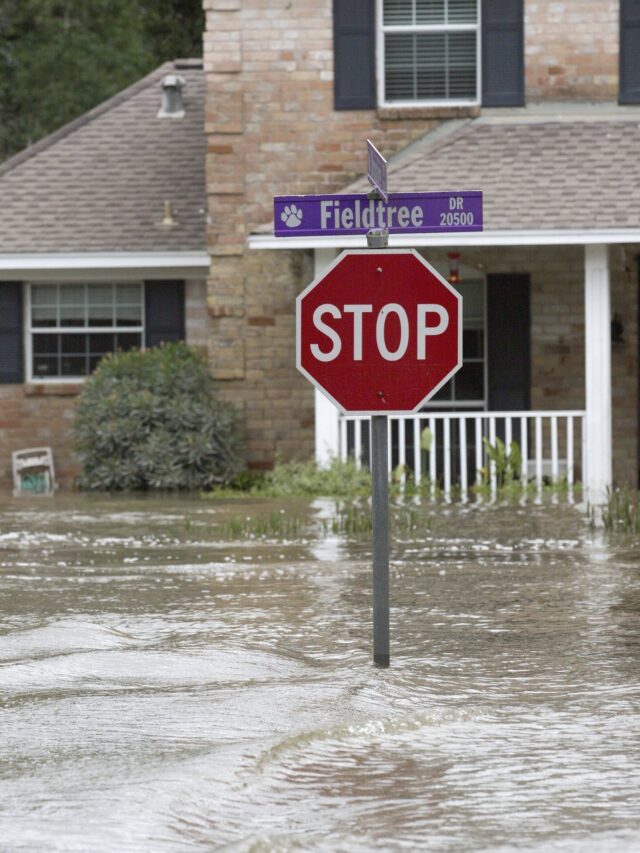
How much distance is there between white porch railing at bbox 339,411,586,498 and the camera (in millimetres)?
17031

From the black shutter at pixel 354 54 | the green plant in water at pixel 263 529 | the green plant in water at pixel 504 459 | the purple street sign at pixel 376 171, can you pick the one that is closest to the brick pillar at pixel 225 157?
the black shutter at pixel 354 54

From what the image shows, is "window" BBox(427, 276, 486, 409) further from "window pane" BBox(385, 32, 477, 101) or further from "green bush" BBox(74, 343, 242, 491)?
"green bush" BBox(74, 343, 242, 491)

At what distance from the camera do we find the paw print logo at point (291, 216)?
7586mm

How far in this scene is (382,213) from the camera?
7.54m

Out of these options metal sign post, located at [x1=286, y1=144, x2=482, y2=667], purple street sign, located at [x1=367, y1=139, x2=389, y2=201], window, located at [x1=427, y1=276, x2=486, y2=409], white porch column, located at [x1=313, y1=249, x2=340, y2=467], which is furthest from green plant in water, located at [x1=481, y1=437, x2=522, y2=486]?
purple street sign, located at [x1=367, y1=139, x2=389, y2=201]

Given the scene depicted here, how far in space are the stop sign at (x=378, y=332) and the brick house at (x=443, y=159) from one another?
10.0m

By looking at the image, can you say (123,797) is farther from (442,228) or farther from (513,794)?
(442,228)

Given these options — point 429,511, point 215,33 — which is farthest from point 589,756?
point 215,33

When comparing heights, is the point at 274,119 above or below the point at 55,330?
above

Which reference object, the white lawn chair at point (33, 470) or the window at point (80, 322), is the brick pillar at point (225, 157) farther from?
the white lawn chair at point (33, 470)

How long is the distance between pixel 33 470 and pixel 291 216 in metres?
13.1

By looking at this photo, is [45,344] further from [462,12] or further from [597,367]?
[597,367]

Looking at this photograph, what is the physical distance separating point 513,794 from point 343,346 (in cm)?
250

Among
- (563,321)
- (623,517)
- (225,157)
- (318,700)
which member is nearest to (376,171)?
(318,700)
